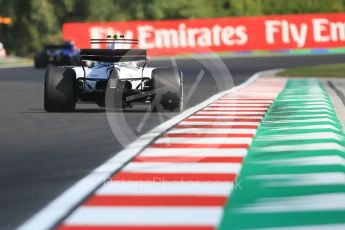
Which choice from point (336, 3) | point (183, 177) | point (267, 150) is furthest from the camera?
point (336, 3)

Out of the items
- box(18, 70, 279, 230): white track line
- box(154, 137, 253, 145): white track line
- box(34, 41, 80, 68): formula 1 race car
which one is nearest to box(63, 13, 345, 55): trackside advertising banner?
box(34, 41, 80, 68): formula 1 race car

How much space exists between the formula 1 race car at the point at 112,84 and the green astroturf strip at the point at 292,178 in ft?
6.92

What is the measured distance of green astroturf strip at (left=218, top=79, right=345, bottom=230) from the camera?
7.31 meters

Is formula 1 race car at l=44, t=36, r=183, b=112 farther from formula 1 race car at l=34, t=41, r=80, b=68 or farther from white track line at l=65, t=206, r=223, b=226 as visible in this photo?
formula 1 race car at l=34, t=41, r=80, b=68

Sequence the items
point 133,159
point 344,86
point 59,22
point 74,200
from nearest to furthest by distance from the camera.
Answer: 1. point 74,200
2. point 133,159
3. point 344,86
4. point 59,22

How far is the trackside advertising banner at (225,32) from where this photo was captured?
210 ft

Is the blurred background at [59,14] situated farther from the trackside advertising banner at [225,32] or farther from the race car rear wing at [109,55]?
the race car rear wing at [109,55]

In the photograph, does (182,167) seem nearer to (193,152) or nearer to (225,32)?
(193,152)

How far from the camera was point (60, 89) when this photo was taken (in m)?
17.3

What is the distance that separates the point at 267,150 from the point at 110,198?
3711mm

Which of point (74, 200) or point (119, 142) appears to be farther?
point (119, 142)

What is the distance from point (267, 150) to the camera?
454 inches

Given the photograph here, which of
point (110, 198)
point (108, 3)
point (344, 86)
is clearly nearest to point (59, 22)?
point (108, 3)

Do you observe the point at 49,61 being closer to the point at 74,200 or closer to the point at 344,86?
the point at 344,86
